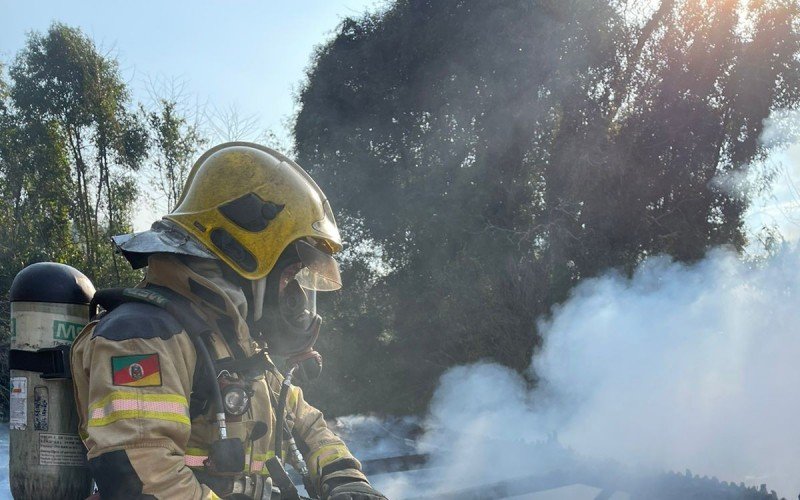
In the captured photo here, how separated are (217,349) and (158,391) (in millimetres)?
328

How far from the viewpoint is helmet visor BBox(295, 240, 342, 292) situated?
9.49ft

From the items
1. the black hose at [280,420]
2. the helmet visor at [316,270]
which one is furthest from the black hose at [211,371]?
the helmet visor at [316,270]

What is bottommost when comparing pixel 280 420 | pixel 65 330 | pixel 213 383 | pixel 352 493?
pixel 352 493

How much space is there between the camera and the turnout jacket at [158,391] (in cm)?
202

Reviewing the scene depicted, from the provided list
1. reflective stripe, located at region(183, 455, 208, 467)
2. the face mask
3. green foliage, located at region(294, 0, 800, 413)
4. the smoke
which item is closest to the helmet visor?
the face mask

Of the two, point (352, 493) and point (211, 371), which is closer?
point (211, 371)

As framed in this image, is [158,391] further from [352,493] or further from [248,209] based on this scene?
[352,493]

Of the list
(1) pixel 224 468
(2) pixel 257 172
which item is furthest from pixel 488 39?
(1) pixel 224 468

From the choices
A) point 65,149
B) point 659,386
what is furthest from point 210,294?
point 65,149

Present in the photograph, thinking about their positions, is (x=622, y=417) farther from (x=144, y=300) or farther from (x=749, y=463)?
(x=144, y=300)

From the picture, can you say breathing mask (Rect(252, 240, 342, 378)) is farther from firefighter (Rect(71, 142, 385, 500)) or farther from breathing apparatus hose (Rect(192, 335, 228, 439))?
breathing apparatus hose (Rect(192, 335, 228, 439))

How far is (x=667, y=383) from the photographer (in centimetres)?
1012

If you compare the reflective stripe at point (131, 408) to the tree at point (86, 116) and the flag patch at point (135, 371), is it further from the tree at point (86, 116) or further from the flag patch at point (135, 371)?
the tree at point (86, 116)

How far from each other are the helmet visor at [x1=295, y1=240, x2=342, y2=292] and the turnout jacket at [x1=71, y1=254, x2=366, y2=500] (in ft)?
1.39
